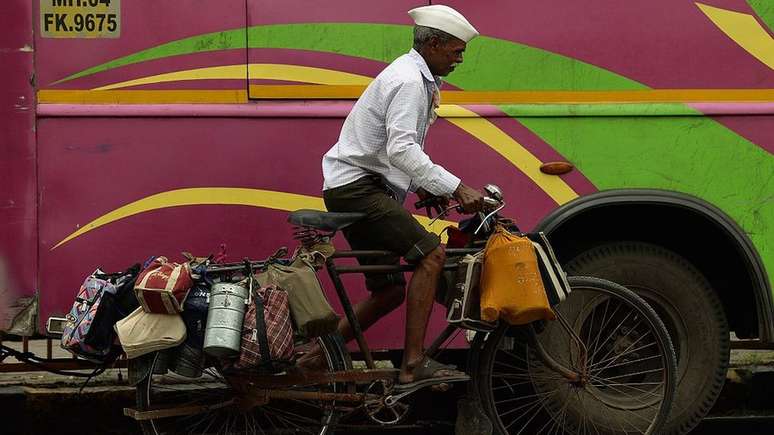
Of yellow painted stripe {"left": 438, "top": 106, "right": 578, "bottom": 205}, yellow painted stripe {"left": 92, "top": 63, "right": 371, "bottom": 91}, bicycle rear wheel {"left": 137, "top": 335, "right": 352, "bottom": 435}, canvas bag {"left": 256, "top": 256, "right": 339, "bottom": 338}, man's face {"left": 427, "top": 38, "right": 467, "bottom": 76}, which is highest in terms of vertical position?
man's face {"left": 427, "top": 38, "right": 467, "bottom": 76}

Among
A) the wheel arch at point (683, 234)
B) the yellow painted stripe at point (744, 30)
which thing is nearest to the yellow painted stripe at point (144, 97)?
the wheel arch at point (683, 234)

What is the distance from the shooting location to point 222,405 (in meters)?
4.95

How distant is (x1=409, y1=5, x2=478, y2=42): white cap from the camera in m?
4.84

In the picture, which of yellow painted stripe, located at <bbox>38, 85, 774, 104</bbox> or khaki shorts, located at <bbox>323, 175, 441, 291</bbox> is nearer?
khaki shorts, located at <bbox>323, 175, 441, 291</bbox>

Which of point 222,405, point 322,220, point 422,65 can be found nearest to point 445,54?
point 422,65

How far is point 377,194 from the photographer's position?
502 centimetres

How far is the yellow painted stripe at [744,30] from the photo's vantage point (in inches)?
217

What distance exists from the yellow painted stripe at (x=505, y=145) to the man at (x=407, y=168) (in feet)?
1.38

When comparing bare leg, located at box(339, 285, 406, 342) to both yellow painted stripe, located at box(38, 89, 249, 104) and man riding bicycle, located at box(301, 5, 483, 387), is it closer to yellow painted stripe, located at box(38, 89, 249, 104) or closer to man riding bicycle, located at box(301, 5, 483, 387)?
man riding bicycle, located at box(301, 5, 483, 387)

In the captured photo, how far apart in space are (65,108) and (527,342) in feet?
7.37

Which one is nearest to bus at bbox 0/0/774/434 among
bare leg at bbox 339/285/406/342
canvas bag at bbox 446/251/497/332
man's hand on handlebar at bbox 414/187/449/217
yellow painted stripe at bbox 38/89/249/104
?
yellow painted stripe at bbox 38/89/249/104

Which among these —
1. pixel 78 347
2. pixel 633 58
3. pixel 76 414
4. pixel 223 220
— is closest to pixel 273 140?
pixel 223 220

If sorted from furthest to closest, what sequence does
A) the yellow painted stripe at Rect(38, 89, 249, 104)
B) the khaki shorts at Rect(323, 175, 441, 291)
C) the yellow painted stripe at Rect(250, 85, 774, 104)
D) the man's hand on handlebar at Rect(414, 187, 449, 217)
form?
1. the yellow painted stripe at Rect(250, 85, 774, 104)
2. the yellow painted stripe at Rect(38, 89, 249, 104)
3. the man's hand on handlebar at Rect(414, 187, 449, 217)
4. the khaki shorts at Rect(323, 175, 441, 291)

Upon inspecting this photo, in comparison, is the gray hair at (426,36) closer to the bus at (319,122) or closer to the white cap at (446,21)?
the white cap at (446,21)
